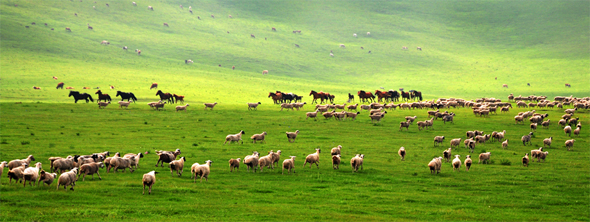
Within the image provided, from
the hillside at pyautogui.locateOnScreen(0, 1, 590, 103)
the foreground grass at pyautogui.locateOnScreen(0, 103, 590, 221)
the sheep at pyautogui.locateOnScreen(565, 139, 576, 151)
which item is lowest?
the foreground grass at pyautogui.locateOnScreen(0, 103, 590, 221)

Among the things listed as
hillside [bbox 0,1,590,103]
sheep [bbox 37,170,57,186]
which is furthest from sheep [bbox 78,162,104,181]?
hillside [bbox 0,1,590,103]

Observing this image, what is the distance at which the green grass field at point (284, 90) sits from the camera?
15.6 m

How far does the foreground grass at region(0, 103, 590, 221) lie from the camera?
14457mm

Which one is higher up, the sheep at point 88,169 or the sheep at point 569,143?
the sheep at point 569,143

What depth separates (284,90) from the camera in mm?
91812

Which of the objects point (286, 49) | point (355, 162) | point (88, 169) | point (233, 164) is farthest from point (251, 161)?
point (286, 49)

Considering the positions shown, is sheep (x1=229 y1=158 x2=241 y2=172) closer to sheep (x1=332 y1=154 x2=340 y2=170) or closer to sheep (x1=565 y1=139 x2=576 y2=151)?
sheep (x1=332 y1=154 x2=340 y2=170)

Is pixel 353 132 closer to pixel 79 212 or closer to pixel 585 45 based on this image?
pixel 79 212

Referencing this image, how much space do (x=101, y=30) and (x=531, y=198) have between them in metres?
134

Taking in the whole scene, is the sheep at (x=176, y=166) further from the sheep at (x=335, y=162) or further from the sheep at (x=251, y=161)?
the sheep at (x=335, y=162)

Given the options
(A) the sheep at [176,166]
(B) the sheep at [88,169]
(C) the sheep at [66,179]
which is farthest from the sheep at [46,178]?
(A) the sheep at [176,166]

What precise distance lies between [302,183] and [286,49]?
424 feet

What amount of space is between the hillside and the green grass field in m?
0.78

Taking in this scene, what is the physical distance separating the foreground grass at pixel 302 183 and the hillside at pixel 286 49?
120ft
